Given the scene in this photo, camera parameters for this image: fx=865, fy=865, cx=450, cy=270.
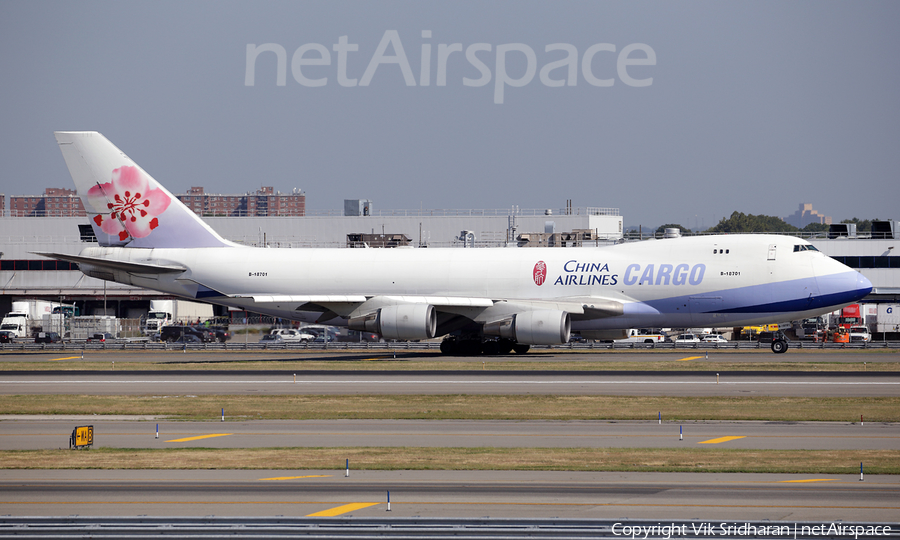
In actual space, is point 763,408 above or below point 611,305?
below

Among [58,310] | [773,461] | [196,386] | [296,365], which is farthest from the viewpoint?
[58,310]

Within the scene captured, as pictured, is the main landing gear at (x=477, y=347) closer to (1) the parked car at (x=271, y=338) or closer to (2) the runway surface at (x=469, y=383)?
(2) the runway surface at (x=469, y=383)

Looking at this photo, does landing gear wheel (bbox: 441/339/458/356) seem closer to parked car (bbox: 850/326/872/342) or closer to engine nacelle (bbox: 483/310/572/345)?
engine nacelle (bbox: 483/310/572/345)

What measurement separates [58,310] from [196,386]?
66642 mm

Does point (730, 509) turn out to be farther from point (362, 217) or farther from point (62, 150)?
point (362, 217)

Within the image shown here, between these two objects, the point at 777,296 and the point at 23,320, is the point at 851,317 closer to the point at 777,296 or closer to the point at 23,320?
the point at 777,296

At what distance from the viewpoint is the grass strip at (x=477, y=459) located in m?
18.6

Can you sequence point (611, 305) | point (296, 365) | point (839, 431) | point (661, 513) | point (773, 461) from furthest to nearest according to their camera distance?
point (611, 305) < point (296, 365) < point (839, 431) < point (773, 461) < point (661, 513)

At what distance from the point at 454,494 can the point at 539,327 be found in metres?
30.6

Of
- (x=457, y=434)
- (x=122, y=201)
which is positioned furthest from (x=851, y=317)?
(x=457, y=434)

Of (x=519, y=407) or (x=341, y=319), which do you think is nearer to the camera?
(x=519, y=407)

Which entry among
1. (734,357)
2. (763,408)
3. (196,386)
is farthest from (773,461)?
(734,357)

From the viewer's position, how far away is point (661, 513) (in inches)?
571
